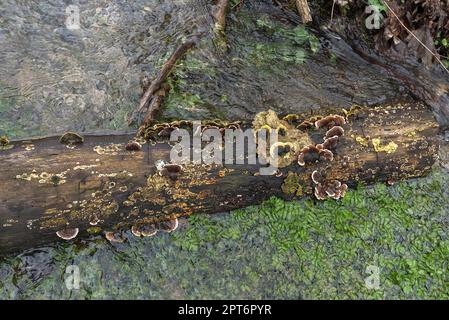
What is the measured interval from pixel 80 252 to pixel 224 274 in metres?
1.32

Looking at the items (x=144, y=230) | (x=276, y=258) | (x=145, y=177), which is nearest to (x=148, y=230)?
(x=144, y=230)

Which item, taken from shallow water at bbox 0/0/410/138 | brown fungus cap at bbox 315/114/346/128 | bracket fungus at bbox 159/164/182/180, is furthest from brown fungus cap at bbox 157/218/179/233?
brown fungus cap at bbox 315/114/346/128

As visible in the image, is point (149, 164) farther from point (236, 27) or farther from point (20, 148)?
point (236, 27)

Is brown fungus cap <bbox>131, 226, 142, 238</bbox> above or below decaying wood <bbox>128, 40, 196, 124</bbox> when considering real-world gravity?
below

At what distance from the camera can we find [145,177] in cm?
371

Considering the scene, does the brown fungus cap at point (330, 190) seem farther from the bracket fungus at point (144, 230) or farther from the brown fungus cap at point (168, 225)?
the bracket fungus at point (144, 230)

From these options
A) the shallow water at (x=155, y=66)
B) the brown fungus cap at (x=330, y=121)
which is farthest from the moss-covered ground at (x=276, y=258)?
the shallow water at (x=155, y=66)

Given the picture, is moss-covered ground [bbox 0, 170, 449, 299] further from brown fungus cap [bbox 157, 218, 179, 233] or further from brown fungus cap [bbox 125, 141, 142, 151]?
brown fungus cap [bbox 125, 141, 142, 151]

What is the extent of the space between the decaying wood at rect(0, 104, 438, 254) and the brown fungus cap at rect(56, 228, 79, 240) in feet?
0.16

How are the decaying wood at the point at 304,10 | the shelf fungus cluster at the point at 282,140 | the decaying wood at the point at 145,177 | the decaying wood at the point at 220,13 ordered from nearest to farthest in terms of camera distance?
the decaying wood at the point at 145,177
the shelf fungus cluster at the point at 282,140
the decaying wood at the point at 304,10
the decaying wood at the point at 220,13

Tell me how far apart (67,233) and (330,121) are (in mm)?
2463

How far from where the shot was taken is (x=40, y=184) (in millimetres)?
3494

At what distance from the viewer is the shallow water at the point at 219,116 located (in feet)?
13.5

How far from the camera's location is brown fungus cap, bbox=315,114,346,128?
403 centimetres
